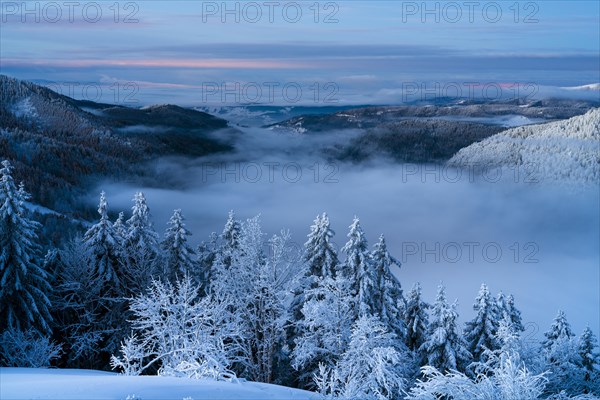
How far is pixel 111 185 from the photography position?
185 metres

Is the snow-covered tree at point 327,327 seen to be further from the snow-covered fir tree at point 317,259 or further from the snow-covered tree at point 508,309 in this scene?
the snow-covered tree at point 508,309

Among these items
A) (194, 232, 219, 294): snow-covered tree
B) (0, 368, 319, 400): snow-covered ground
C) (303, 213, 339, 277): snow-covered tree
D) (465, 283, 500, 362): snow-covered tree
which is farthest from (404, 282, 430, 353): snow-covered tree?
(0, 368, 319, 400): snow-covered ground

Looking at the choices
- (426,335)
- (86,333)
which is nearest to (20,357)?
(86,333)

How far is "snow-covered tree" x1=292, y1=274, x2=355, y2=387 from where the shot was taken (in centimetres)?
2484

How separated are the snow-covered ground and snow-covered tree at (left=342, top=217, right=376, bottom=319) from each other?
549 inches

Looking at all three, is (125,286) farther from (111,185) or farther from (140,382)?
(111,185)

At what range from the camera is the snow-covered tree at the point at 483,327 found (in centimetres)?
3159

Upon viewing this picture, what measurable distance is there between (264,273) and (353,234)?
582cm

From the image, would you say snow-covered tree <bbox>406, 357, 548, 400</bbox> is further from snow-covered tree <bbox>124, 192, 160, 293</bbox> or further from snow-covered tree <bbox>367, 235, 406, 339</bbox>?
snow-covered tree <bbox>124, 192, 160, 293</bbox>

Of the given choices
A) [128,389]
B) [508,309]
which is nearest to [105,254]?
[128,389]

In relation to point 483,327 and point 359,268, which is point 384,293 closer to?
point 359,268

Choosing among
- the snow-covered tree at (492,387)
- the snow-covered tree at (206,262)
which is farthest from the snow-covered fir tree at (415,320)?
the snow-covered tree at (492,387)

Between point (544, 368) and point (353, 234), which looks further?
point (353, 234)

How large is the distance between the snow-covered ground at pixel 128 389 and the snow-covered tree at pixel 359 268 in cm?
1394
